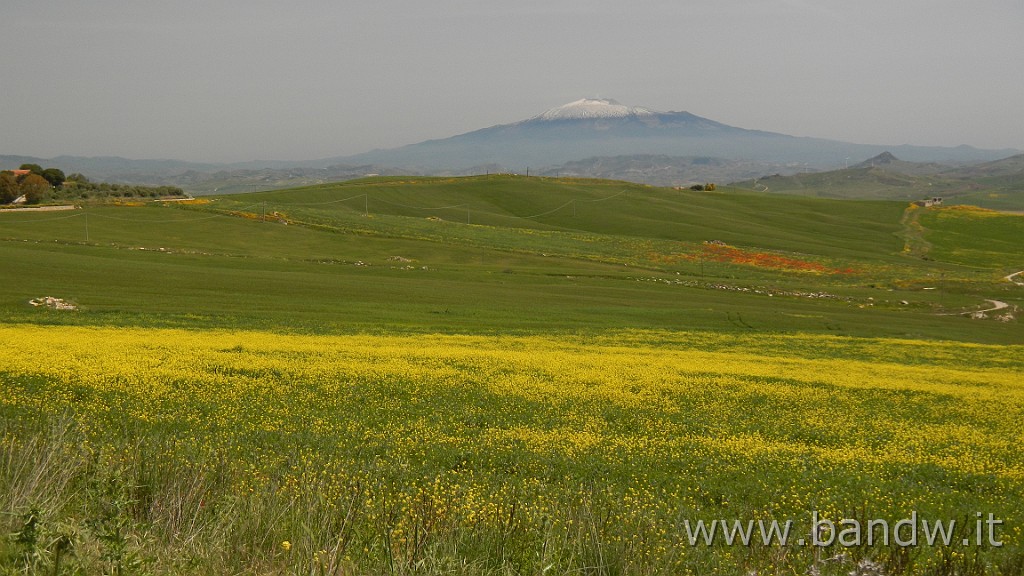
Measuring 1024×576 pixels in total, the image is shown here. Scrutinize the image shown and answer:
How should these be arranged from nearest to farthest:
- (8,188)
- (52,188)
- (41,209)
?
(41,209) < (8,188) < (52,188)

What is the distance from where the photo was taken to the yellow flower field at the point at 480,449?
827 centimetres

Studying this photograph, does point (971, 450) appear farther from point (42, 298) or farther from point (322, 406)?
point (42, 298)

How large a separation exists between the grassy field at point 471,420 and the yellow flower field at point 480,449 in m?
0.08

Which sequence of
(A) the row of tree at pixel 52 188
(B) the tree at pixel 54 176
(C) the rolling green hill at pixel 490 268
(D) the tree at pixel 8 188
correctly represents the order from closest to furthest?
(C) the rolling green hill at pixel 490 268
(D) the tree at pixel 8 188
(A) the row of tree at pixel 52 188
(B) the tree at pixel 54 176

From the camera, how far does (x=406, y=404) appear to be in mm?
18219

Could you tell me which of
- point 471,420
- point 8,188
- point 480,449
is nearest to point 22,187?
point 8,188

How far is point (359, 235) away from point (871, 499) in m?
72.7

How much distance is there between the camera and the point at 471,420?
17.1m

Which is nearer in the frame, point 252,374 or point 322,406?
point 322,406

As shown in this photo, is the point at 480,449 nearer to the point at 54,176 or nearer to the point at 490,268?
the point at 490,268

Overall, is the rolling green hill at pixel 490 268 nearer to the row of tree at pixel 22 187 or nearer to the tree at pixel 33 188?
the tree at pixel 33 188

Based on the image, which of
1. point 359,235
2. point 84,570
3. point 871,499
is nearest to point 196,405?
point 84,570

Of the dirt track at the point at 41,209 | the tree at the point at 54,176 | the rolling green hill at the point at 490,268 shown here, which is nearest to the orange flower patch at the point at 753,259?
the rolling green hill at the point at 490,268

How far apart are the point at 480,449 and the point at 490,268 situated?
5079 cm
